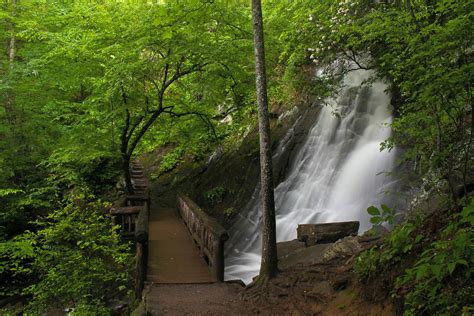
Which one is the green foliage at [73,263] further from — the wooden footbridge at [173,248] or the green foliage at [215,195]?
the green foliage at [215,195]

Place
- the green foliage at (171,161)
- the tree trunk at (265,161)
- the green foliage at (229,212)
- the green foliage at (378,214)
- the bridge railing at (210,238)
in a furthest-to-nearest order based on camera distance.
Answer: the green foliage at (171,161) < the green foliage at (229,212) < the bridge railing at (210,238) < the tree trunk at (265,161) < the green foliage at (378,214)

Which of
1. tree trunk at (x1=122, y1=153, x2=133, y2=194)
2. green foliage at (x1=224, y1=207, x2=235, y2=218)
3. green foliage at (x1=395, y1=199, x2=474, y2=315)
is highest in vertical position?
tree trunk at (x1=122, y1=153, x2=133, y2=194)

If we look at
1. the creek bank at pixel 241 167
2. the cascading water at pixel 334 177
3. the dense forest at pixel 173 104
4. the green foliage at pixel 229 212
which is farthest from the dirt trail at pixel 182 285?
the creek bank at pixel 241 167

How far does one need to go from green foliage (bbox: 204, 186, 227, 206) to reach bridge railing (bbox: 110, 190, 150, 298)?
12.1 ft

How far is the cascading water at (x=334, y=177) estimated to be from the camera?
36.2 feet

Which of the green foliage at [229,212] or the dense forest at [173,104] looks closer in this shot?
the dense forest at [173,104]

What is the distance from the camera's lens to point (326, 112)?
15.6m

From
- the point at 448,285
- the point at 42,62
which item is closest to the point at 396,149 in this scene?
the point at 448,285

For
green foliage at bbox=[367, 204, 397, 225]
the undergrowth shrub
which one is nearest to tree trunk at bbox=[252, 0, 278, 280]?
green foliage at bbox=[367, 204, 397, 225]

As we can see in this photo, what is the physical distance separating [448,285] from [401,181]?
7060mm

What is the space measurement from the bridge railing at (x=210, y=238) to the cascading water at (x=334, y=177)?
149 cm

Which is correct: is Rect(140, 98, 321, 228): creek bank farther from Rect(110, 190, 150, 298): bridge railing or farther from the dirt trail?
the dirt trail

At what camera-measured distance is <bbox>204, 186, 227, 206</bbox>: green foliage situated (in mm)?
16062

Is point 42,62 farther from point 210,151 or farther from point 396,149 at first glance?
point 396,149
